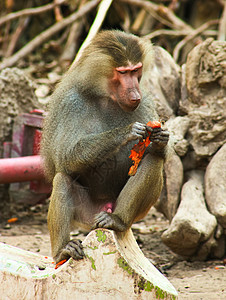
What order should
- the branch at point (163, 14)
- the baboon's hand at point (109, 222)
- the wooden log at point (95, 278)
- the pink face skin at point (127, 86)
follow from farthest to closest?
the branch at point (163, 14)
the pink face skin at point (127, 86)
the baboon's hand at point (109, 222)
the wooden log at point (95, 278)

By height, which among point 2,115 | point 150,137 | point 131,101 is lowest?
point 2,115

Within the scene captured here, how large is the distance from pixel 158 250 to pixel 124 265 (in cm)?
219

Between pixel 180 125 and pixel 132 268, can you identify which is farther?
pixel 180 125

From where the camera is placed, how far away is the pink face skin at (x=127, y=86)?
3.52 m

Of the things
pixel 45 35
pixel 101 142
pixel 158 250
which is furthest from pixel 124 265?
pixel 45 35

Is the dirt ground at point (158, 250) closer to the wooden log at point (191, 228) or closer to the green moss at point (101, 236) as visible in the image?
the wooden log at point (191, 228)

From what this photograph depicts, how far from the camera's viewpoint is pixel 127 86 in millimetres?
3559

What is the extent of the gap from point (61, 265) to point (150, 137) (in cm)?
108

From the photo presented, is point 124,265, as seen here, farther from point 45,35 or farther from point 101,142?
point 45,35

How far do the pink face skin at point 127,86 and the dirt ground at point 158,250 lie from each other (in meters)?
1.58

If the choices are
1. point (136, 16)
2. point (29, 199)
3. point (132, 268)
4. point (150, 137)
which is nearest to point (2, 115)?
point (29, 199)

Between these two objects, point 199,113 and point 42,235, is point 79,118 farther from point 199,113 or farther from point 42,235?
point 42,235

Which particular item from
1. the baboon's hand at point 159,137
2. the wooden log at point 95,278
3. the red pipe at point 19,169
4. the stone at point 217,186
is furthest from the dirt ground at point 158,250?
the baboon's hand at point 159,137

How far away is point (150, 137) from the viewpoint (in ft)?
11.7
